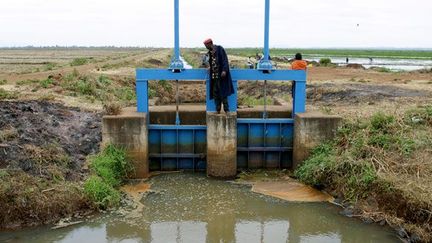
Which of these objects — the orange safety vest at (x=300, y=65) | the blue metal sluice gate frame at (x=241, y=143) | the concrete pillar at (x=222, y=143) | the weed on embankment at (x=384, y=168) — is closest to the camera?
the weed on embankment at (x=384, y=168)

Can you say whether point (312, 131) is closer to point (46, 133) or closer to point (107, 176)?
point (107, 176)

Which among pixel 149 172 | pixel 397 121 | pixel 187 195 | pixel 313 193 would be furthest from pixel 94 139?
pixel 397 121

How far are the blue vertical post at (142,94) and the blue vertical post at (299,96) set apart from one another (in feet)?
13.0

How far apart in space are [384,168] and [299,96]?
11.8ft

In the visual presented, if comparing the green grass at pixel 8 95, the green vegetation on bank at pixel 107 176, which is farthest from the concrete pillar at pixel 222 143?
the green grass at pixel 8 95

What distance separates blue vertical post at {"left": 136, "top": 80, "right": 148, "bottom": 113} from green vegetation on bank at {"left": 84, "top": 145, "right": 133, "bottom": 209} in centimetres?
135

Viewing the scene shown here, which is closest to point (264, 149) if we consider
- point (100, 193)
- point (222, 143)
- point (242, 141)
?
point (242, 141)

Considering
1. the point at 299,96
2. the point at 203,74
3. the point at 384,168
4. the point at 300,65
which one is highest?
the point at 300,65

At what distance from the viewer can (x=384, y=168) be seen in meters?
9.77

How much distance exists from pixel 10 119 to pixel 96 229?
5.27 meters

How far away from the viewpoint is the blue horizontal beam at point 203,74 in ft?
40.3

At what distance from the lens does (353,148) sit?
11023 millimetres

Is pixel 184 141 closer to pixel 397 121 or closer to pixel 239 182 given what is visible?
pixel 239 182
